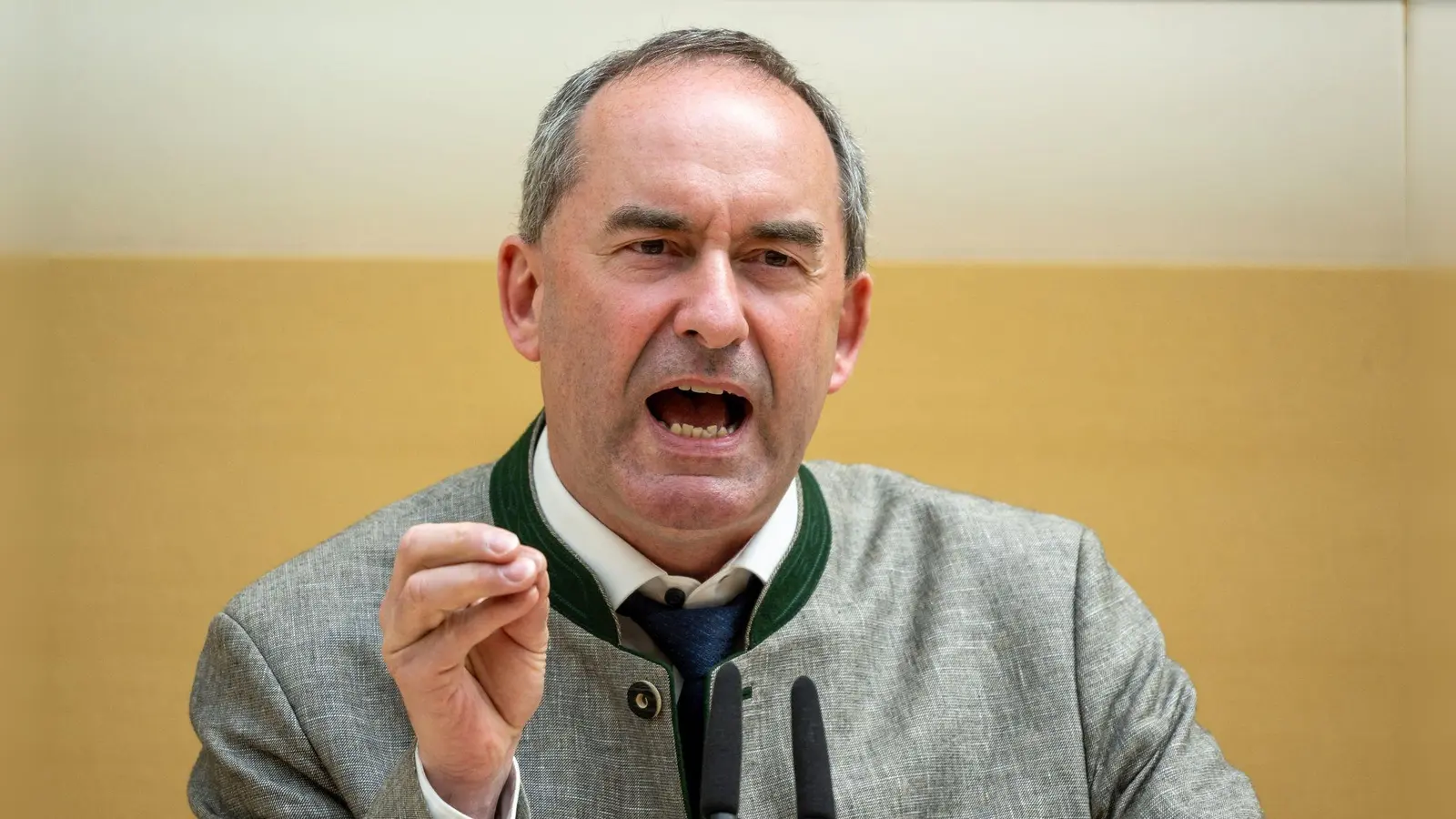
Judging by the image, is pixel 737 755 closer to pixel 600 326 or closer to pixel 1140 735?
pixel 600 326

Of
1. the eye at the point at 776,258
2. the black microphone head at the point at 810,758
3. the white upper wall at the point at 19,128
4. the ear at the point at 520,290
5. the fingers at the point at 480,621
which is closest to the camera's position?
the black microphone head at the point at 810,758

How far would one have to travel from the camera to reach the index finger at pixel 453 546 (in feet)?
3.68

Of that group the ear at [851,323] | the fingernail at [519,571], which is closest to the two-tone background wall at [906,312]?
the ear at [851,323]

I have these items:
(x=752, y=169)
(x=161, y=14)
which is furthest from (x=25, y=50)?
(x=752, y=169)

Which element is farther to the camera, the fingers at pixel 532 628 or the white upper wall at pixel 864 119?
the white upper wall at pixel 864 119

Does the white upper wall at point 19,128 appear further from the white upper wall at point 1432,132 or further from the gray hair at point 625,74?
the white upper wall at point 1432,132

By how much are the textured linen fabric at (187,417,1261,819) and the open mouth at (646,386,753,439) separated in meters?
0.19

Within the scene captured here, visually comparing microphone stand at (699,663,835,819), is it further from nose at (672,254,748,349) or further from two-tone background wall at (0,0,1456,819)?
two-tone background wall at (0,0,1456,819)

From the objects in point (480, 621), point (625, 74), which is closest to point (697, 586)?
point (480, 621)

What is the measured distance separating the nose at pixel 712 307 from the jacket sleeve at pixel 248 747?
0.57 m

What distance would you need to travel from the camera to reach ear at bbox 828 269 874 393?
1737 millimetres

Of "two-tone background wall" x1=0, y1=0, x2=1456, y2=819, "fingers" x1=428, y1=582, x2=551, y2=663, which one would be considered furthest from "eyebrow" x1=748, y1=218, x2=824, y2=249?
"two-tone background wall" x1=0, y1=0, x2=1456, y2=819

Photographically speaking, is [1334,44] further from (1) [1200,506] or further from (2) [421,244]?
(2) [421,244]

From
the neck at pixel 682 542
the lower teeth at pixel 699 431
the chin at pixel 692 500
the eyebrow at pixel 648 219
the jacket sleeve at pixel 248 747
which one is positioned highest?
the eyebrow at pixel 648 219
